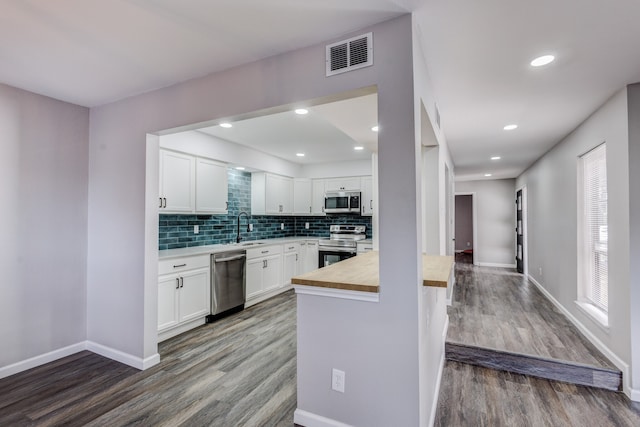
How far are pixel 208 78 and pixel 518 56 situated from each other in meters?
2.20

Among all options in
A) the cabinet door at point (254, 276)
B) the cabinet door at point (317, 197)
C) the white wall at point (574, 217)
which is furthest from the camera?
the cabinet door at point (317, 197)

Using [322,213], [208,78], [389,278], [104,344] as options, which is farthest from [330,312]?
[322,213]

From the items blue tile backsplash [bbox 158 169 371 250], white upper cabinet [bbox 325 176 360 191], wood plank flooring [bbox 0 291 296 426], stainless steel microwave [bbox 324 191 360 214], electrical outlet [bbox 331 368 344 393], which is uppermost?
white upper cabinet [bbox 325 176 360 191]

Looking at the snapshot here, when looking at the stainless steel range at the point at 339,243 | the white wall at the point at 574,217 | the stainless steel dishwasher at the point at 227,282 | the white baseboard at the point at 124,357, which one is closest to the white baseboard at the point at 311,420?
the white baseboard at the point at 124,357

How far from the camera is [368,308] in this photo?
1.72 meters

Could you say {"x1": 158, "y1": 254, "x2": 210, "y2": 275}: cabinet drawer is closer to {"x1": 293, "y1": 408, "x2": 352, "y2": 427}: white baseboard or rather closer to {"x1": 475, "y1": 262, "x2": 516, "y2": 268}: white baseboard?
{"x1": 293, "y1": 408, "x2": 352, "y2": 427}: white baseboard

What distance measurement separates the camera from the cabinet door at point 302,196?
20.1 ft

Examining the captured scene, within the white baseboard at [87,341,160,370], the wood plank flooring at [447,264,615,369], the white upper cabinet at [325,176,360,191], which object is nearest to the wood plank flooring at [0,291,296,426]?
the white baseboard at [87,341,160,370]

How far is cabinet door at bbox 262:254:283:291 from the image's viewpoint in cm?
477

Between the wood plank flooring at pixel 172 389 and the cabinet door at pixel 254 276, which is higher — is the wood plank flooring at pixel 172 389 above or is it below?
below

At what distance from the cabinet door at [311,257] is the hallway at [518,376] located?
8.32 ft

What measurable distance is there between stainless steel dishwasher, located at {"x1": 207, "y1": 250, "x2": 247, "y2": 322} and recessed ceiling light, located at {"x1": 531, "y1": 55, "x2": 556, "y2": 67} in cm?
366

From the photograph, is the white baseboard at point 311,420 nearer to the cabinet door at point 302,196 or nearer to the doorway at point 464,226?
the cabinet door at point 302,196

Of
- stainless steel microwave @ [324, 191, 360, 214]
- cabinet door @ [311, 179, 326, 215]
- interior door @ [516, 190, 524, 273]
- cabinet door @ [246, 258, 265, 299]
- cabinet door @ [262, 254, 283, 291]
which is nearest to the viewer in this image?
cabinet door @ [246, 258, 265, 299]
